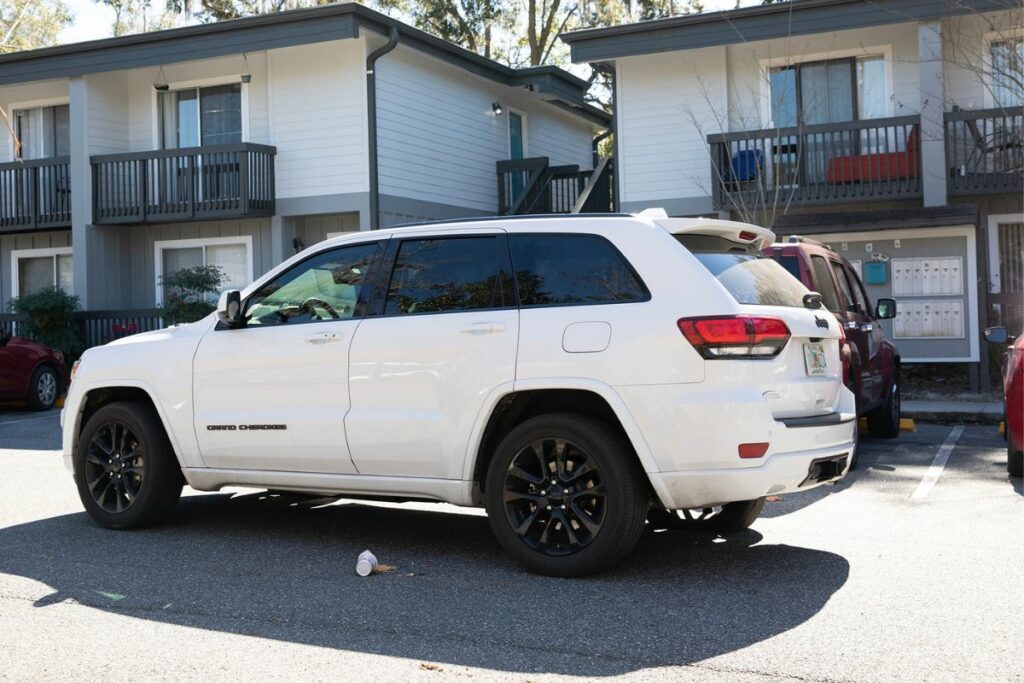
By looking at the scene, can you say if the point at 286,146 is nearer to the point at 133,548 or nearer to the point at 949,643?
the point at 133,548

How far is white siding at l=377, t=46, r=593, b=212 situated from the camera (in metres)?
20.4

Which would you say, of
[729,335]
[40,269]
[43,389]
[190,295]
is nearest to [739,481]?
[729,335]

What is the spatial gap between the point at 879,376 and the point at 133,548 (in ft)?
23.6

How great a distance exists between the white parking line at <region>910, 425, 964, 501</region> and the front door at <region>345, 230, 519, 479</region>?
3.88 metres

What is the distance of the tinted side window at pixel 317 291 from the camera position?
6816mm

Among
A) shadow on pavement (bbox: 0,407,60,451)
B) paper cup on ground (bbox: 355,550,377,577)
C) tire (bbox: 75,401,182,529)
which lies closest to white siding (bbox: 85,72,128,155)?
shadow on pavement (bbox: 0,407,60,451)

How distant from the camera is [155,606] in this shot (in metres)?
5.54

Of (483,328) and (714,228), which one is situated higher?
(714,228)

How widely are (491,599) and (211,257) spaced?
17.3 meters

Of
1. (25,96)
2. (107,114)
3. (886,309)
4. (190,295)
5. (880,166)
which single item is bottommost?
(886,309)

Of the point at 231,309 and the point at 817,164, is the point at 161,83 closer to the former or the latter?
the point at 817,164

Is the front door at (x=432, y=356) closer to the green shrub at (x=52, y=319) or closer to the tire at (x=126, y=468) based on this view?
the tire at (x=126, y=468)

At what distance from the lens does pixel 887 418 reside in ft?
39.1

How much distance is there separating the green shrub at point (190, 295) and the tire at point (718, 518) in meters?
12.9
